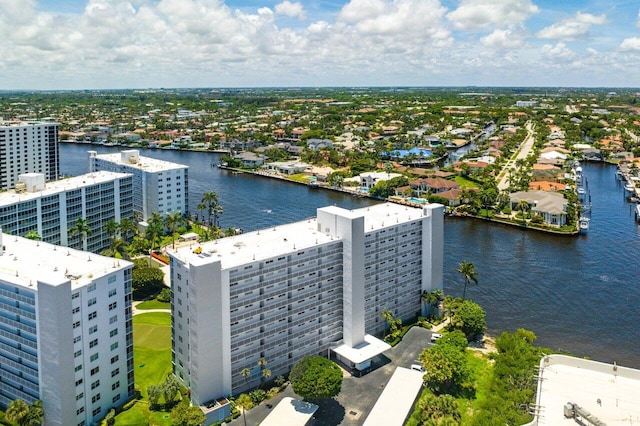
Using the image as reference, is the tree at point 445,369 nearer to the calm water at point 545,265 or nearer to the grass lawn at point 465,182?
the calm water at point 545,265

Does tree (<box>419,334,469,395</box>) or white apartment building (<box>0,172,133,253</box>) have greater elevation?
white apartment building (<box>0,172,133,253</box>)

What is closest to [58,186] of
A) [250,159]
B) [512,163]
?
[250,159]

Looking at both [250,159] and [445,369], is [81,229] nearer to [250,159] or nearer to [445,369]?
[445,369]

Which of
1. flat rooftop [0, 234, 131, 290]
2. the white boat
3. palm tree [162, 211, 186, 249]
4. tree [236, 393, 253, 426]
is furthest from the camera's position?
the white boat

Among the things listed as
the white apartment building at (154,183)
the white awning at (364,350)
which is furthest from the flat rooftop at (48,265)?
the white apartment building at (154,183)

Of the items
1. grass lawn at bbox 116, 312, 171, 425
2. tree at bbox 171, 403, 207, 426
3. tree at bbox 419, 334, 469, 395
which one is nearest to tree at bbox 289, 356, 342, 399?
tree at bbox 171, 403, 207, 426

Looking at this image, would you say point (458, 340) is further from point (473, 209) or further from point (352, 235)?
point (473, 209)

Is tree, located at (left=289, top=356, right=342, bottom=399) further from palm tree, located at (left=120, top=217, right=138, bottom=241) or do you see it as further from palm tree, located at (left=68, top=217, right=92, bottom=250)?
palm tree, located at (left=120, top=217, right=138, bottom=241)
